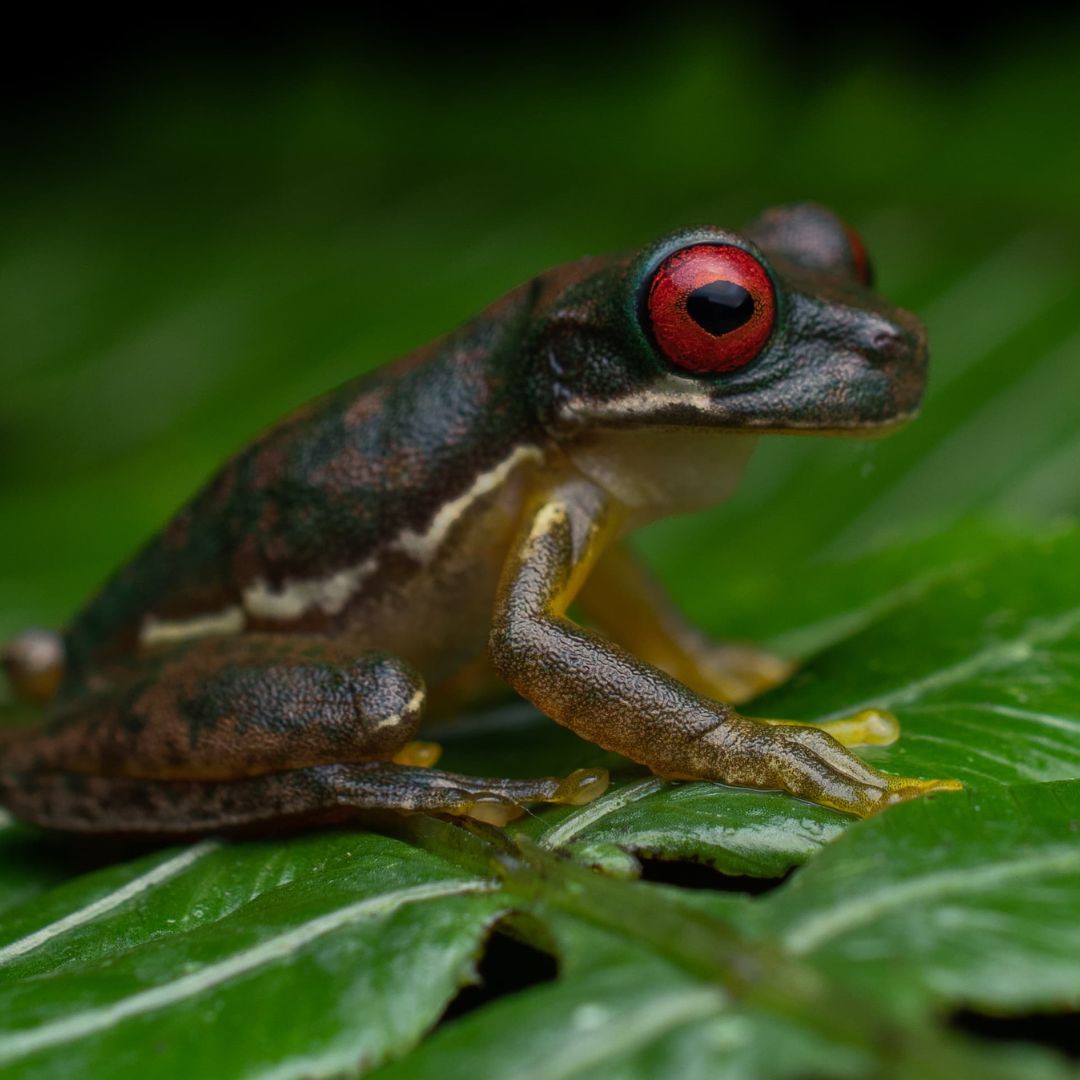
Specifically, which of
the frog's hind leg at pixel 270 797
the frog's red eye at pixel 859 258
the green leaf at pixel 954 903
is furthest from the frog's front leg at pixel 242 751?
the frog's red eye at pixel 859 258

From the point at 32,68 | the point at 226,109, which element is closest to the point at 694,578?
the point at 226,109

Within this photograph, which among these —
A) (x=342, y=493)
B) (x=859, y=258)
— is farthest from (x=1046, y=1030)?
(x=859, y=258)

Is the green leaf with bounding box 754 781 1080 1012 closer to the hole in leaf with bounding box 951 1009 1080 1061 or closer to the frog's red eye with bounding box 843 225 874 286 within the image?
the hole in leaf with bounding box 951 1009 1080 1061

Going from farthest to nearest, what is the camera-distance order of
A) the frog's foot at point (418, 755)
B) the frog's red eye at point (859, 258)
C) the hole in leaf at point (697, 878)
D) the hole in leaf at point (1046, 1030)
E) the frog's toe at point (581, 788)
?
1. the frog's red eye at point (859, 258)
2. the frog's foot at point (418, 755)
3. the hole in leaf at point (697, 878)
4. the frog's toe at point (581, 788)
5. the hole in leaf at point (1046, 1030)

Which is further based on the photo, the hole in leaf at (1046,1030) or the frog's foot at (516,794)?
the frog's foot at (516,794)

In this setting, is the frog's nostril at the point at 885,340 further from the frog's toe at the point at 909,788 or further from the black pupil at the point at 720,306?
the frog's toe at the point at 909,788

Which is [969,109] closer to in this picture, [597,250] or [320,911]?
[597,250]

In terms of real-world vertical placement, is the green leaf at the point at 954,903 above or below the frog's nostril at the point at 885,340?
below
